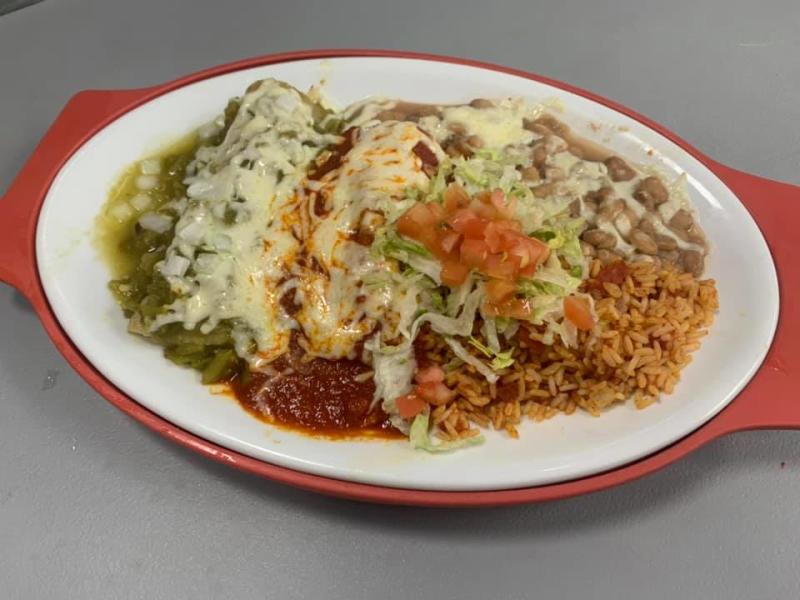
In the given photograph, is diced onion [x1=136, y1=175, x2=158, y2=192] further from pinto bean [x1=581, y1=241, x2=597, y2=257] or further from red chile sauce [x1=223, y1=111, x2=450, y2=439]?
pinto bean [x1=581, y1=241, x2=597, y2=257]

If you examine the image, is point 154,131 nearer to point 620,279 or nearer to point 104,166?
point 104,166

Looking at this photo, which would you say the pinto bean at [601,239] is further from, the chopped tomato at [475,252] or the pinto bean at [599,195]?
the chopped tomato at [475,252]

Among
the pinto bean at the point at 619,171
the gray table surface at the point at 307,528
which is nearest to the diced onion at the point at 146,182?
the gray table surface at the point at 307,528

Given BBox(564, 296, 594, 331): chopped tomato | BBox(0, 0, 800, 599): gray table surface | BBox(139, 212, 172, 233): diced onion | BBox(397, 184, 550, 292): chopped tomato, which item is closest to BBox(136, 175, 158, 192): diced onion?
BBox(139, 212, 172, 233): diced onion

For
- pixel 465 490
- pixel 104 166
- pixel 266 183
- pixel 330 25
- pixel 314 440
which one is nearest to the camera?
pixel 465 490

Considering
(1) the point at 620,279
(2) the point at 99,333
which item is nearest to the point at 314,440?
(2) the point at 99,333
